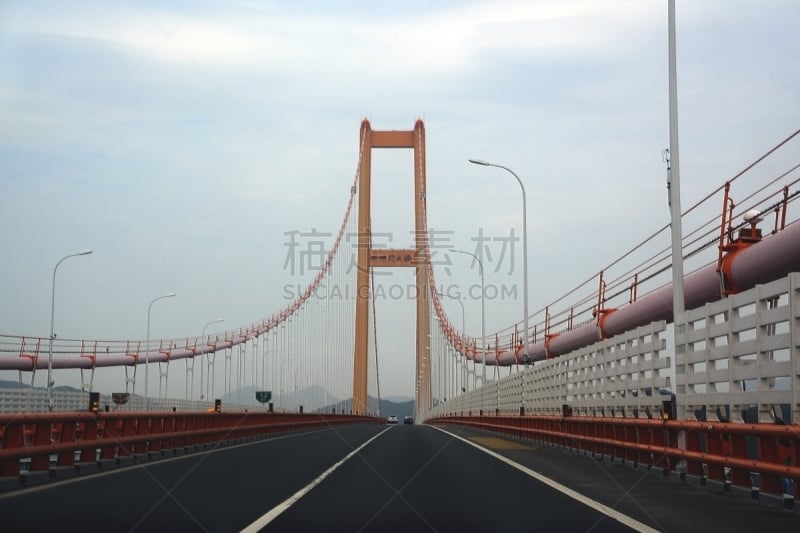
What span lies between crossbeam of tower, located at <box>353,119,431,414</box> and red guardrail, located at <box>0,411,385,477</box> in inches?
2482

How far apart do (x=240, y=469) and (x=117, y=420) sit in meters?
2.51

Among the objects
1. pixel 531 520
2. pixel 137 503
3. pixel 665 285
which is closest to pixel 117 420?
pixel 137 503

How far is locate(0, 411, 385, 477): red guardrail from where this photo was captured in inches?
509

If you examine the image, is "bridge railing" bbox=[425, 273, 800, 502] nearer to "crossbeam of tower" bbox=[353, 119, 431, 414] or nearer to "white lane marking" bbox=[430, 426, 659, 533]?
"white lane marking" bbox=[430, 426, 659, 533]

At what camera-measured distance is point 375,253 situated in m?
94.6

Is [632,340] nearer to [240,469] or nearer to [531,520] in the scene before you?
[240,469]

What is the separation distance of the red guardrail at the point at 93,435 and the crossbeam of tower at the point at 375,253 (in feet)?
207

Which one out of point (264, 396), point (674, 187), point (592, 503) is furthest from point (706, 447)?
point (264, 396)

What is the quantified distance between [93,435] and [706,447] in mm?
8976

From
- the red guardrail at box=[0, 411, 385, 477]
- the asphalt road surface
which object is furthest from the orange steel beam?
the asphalt road surface

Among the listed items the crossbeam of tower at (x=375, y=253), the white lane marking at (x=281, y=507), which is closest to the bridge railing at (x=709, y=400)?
the white lane marking at (x=281, y=507)

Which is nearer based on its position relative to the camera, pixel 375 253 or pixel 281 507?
pixel 281 507

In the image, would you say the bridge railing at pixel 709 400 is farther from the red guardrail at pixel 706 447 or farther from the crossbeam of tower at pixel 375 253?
the crossbeam of tower at pixel 375 253

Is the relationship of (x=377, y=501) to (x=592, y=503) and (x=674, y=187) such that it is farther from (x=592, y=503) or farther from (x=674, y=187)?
(x=674, y=187)
